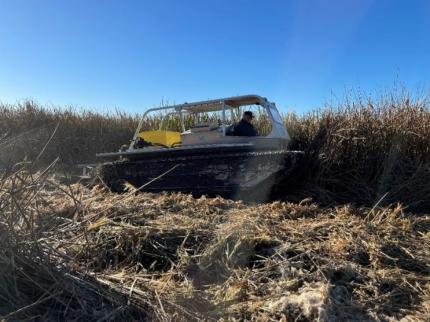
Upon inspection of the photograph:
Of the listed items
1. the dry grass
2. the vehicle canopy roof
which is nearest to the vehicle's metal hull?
the vehicle canopy roof

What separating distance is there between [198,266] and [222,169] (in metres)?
3.61

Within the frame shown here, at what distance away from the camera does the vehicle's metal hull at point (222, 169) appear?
6836mm

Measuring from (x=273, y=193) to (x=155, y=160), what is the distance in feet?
6.75

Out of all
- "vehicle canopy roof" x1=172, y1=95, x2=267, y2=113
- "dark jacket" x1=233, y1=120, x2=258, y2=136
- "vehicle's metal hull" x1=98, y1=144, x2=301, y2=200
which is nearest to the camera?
"vehicle's metal hull" x1=98, y1=144, x2=301, y2=200

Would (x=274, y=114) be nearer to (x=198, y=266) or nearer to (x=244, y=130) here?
(x=244, y=130)

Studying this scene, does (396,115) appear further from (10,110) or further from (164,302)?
(10,110)

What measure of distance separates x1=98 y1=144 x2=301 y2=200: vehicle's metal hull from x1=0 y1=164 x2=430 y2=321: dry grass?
241cm

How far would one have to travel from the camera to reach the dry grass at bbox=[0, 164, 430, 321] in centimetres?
287

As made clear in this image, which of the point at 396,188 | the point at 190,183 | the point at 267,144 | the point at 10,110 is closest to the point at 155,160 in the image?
the point at 190,183

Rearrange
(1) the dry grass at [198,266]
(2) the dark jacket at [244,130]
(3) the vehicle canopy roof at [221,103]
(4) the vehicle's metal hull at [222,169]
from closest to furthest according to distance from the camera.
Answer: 1. (1) the dry grass at [198,266]
2. (4) the vehicle's metal hull at [222,169]
3. (2) the dark jacket at [244,130]
4. (3) the vehicle canopy roof at [221,103]

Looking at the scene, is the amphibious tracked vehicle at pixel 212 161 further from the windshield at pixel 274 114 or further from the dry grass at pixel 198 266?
the dry grass at pixel 198 266

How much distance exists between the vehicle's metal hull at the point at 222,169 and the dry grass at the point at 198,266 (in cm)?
241

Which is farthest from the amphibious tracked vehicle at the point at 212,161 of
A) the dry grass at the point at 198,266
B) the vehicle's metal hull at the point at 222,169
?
the dry grass at the point at 198,266

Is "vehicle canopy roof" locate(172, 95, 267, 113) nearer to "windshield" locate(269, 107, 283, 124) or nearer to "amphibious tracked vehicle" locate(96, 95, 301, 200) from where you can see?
"amphibious tracked vehicle" locate(96, 95, 301, 200)
